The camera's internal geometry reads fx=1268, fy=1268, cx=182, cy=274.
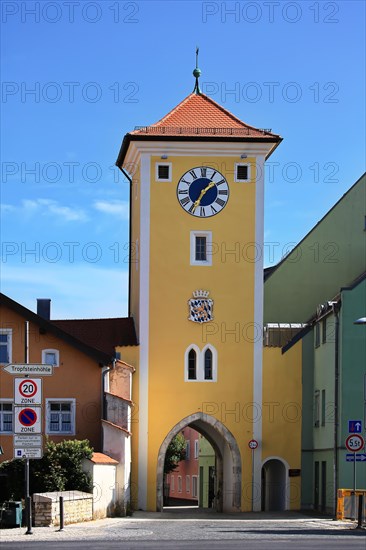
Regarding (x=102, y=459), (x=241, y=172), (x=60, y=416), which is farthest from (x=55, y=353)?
(x=241, y=172)

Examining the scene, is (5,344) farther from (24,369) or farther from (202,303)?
(24,369)

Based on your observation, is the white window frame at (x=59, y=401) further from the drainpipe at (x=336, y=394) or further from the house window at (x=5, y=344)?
the drainpipe at (x=336, y=394)

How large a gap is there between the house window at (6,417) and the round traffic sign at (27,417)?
47.8ft

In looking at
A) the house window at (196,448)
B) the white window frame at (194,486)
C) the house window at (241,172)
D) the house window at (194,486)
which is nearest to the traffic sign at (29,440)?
the house window at (241,172)

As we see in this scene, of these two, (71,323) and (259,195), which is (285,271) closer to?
(259,195)

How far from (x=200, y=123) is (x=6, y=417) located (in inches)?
555

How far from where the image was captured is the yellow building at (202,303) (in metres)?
48.0

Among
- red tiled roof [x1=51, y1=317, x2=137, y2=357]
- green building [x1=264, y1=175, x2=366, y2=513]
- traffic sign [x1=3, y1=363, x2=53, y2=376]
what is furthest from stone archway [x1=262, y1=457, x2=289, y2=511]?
traffic sign [x1=3, y1=363, x2=53, y2=376]

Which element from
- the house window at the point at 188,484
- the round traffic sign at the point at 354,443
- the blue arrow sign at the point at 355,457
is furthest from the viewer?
the house window at the point at 188,484

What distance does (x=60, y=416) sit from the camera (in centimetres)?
4462

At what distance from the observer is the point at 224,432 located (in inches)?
1893

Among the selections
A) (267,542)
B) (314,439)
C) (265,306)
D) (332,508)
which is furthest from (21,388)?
(265,306)

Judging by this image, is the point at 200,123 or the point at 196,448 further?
the point at 196,448

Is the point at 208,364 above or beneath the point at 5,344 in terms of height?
beneath
